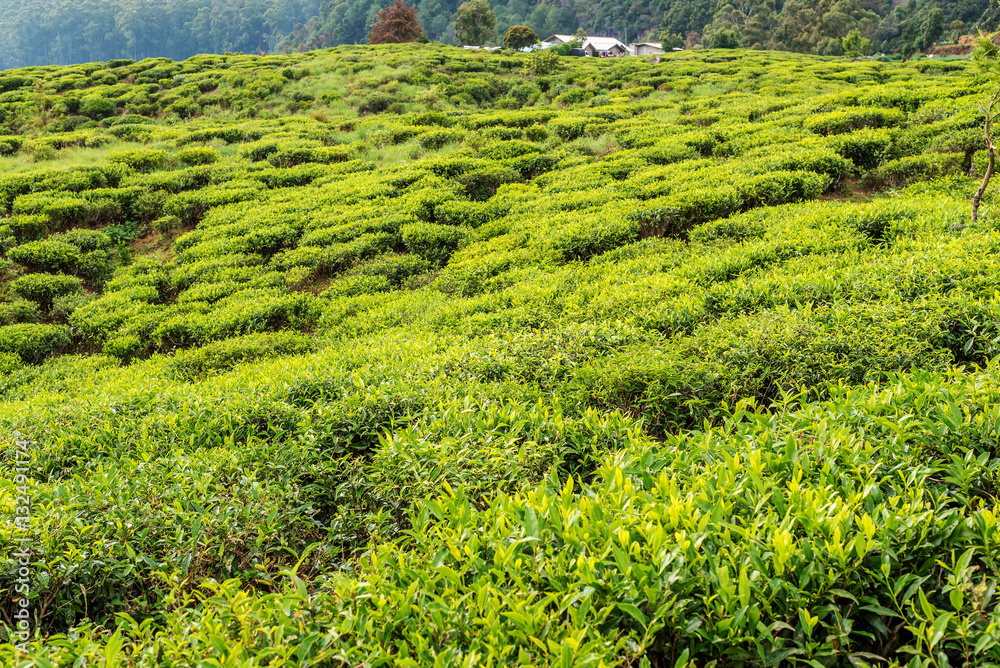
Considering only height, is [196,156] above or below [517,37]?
below

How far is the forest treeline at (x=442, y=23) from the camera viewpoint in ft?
210

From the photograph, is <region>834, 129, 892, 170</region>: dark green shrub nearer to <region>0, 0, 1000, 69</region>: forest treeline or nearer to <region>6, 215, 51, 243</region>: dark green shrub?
<region>0, 0, 1000, 69</region>: forest treeline

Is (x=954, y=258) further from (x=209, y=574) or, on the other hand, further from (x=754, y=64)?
(x=754, y=64)

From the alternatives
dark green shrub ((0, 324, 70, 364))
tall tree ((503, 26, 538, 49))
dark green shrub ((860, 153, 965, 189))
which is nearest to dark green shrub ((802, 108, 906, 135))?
dark green shrub ((860, 153, 965, 189))

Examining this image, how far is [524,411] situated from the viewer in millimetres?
4117

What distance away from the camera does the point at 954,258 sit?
5.52m

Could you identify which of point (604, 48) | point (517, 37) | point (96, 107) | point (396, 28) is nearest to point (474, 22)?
point (517, 37)

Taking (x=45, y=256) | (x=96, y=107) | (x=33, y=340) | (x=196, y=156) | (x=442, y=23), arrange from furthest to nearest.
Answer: (x=442, y=23)
(x=96, y=107)
(x=196, y=156)
(x=45, y=256)
(x=33, y=340)

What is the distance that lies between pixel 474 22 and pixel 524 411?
63.5 m

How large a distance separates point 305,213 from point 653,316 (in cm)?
990

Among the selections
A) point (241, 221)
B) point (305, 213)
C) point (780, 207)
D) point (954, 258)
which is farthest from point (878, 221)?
point (241, 221)

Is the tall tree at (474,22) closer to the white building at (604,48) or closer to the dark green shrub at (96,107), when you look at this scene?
the white building at (604,48)

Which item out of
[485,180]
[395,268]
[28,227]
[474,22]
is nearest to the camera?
[395,268]

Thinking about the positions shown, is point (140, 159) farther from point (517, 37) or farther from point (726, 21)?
point (726, 21)
